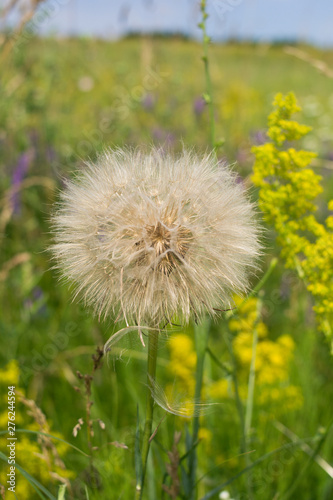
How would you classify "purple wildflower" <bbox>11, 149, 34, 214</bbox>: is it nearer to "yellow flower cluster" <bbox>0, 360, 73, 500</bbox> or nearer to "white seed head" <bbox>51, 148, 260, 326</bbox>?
"yellow flower cluster" <bbox>0, 360, 73, 500</bbox>

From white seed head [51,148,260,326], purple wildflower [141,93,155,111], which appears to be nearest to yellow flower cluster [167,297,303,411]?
white seed head [51,148,260,326]

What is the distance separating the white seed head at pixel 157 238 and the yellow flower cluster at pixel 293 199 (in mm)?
134

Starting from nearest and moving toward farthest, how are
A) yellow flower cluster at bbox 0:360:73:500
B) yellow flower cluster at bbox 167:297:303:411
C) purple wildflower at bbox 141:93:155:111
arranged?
yellow flower cluster at bbox 0:360:73:500
yellow flower cluster at bbox 167:297:303:411
purple wildflower at bbox 141:93:155:111

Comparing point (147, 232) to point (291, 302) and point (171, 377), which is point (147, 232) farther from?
point (291, 302)

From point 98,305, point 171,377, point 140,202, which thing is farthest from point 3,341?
point 140,202

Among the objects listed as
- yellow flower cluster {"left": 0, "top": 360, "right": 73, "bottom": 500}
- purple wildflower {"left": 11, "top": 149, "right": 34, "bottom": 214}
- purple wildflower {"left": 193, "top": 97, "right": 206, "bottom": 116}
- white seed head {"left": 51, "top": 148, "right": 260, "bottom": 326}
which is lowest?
yellow flower cluster {"left": 0, "top": 360, "right": 73, "bottom": 500}

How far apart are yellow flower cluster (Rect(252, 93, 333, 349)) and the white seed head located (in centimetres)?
13

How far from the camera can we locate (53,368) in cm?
229

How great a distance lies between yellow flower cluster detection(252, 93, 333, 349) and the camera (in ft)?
4.01

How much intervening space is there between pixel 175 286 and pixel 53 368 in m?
1.48

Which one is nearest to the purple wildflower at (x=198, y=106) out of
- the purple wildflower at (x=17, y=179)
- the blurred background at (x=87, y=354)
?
the blurred background at (x=87, y=354)

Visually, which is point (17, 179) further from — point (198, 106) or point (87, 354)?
point (198, 106)

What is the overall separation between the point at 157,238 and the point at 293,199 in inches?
16.4

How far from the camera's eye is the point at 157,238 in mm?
1050
